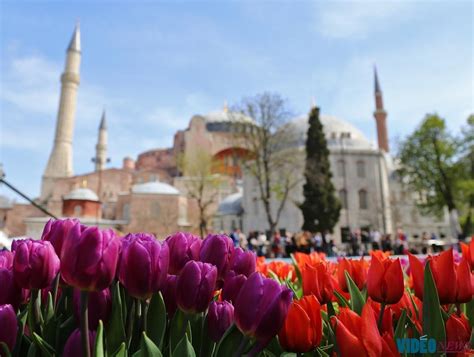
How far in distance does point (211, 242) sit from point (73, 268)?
0.45 meters

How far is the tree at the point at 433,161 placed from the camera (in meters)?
25.6

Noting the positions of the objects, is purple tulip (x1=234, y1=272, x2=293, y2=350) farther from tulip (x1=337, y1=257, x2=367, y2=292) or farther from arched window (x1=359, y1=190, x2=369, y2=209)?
arched window (x1=359, y1=190, x2=369, y2=209)

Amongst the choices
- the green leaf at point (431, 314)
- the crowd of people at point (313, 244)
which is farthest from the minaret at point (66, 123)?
the green leaf at point (431, 314)

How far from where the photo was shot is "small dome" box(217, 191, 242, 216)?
36.1m

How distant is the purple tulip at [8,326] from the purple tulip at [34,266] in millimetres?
82

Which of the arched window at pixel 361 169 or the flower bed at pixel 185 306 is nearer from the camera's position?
the flower bed at pixel 185 306

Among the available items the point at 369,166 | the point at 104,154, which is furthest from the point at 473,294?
the point at 104,154

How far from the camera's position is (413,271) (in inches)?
48.6

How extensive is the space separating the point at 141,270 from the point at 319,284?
0.72 metres

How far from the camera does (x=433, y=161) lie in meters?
26.2

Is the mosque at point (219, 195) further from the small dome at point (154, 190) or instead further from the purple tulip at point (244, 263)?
the purple tulip at point (244, 263)

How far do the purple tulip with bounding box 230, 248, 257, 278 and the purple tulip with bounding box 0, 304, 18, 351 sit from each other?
2.03ft

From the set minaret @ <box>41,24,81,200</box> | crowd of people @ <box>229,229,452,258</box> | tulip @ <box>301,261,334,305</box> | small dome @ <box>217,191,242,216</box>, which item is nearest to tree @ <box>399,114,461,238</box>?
crowd of people @ <box>229,229,452,258</box>

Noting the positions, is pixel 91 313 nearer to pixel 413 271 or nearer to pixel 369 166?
pixel 413 271
